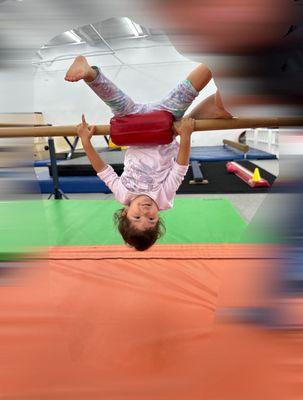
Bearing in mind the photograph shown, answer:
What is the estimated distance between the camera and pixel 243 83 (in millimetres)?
763

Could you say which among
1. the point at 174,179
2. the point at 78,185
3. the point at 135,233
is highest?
the point at 78,185

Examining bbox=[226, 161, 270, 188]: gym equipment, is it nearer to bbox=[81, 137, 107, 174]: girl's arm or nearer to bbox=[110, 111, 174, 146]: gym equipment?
bbox=[81, 137, 107, 174]: girl's arm

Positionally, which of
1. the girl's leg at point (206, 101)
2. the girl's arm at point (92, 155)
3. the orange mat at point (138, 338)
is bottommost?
the orange mat at point (138, 338)

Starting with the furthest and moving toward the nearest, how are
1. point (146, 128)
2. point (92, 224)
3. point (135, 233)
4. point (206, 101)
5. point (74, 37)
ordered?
point (92, 224) < point (135, 233) < point (206, 101) < point (146, 128) < point (74, 37)

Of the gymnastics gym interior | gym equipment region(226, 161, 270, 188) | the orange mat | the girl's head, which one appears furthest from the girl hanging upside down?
gym equipment region(226, 161, 270, 188)

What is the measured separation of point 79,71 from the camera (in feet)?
3.68

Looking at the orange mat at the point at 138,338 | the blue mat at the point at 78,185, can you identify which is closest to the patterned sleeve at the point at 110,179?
the orange mat at the point at 138,338

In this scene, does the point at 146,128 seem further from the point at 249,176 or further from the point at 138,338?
the point at 249,176

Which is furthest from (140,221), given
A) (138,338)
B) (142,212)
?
(138,338)

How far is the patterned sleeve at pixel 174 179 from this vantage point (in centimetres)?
135

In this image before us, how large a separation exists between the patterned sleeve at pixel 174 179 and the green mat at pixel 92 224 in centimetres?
49

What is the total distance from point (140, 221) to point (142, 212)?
4 cm

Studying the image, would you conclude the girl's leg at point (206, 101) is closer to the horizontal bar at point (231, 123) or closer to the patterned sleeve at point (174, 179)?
the horizontal bar at point (231, 123)

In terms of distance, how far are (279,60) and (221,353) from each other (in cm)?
74
